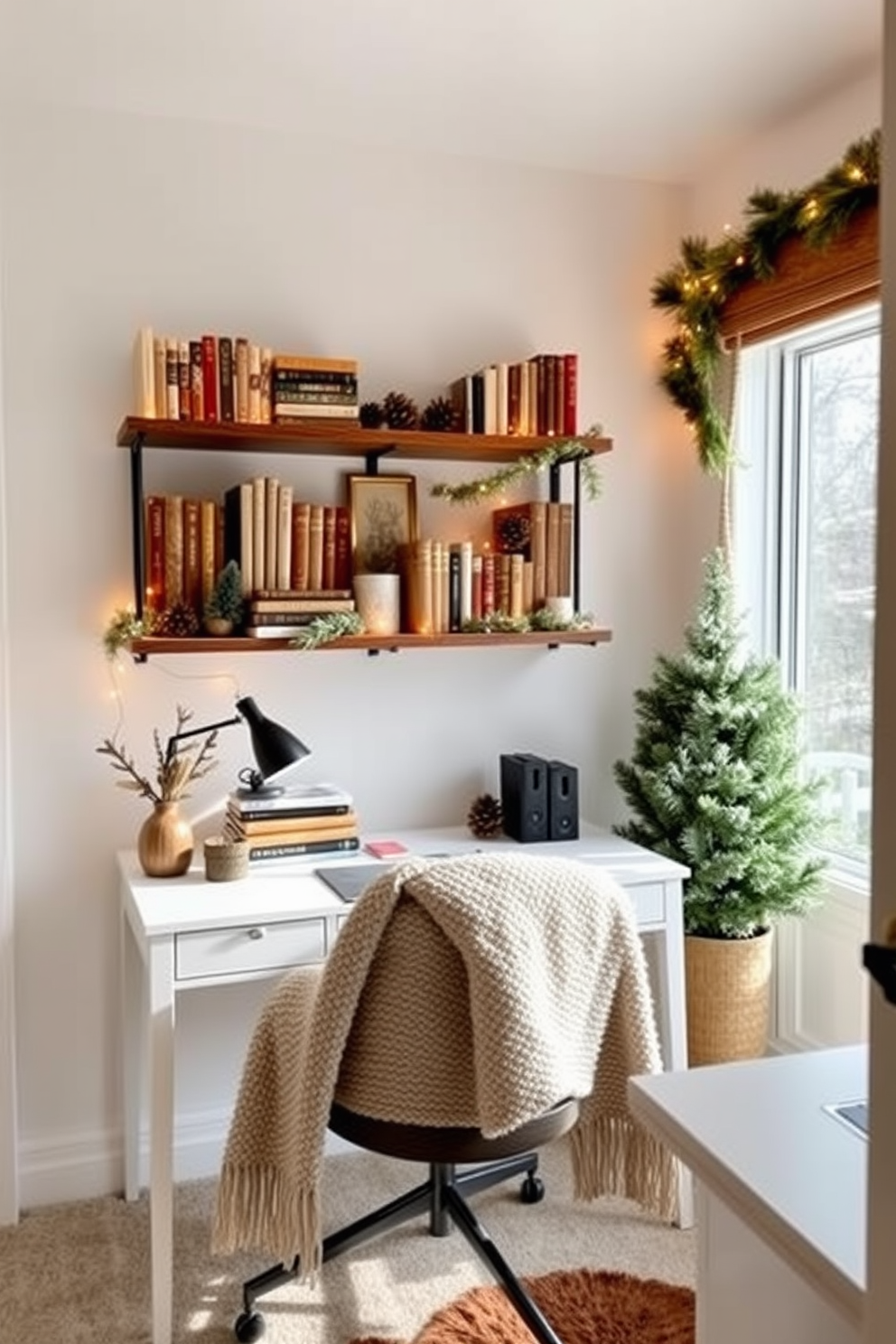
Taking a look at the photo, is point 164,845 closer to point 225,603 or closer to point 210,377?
point 225,603

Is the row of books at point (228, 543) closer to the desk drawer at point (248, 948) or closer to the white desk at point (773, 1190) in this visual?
the desk drawer at point (248, 948)

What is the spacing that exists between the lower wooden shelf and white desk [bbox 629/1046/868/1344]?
1.52 metres

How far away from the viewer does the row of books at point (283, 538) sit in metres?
2.54

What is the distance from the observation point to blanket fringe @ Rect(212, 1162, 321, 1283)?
1840mm

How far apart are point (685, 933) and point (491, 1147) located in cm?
103

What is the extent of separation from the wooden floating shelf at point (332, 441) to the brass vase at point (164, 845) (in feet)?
2.65

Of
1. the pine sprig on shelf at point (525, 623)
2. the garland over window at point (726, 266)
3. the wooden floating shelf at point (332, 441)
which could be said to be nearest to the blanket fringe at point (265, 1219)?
the pine sprig on shelf at point (525, 623)

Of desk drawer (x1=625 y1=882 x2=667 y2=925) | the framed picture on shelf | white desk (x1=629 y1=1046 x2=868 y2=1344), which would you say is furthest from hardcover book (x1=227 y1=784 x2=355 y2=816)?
white desk (x1=629 y1=1046 x2=868 y2=1344)

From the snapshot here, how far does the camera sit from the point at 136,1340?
6.84 ft

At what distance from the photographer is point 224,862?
2.40 meters

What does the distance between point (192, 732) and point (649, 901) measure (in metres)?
1.11

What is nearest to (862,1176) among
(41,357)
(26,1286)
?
(26,1286)

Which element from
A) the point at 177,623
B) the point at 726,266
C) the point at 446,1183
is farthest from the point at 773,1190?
the point at 726,266

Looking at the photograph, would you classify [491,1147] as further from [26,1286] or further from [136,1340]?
[26,1286]
